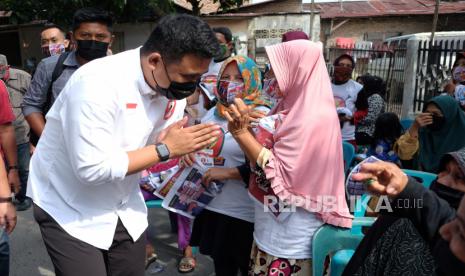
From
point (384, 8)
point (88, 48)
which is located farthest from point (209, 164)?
point (384, 8)

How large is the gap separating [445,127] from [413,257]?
183cm

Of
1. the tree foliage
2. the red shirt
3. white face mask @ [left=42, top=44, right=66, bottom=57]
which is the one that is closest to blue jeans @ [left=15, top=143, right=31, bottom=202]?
white face mask @ [left=42, top=44, right=66, bottom=57]

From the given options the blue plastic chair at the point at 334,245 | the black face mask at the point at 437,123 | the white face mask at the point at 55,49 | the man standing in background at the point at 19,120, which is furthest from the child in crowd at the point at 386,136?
the man standing in background at the point at 19,120

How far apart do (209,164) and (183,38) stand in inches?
38.8

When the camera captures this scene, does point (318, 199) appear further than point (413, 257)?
Yes

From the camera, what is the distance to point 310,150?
5.98 ft

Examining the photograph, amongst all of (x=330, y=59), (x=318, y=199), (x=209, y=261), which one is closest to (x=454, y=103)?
(x=318, y=199)

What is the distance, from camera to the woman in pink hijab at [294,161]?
183 cm

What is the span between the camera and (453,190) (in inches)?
68.7

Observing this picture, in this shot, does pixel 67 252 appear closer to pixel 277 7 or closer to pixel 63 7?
pixel 63 7

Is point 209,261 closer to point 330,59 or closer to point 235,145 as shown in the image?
point 235,145

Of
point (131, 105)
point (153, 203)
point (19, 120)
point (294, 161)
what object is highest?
point (131, 105)

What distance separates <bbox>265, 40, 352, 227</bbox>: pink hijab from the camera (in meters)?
1.82

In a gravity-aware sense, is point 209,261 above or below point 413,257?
below
